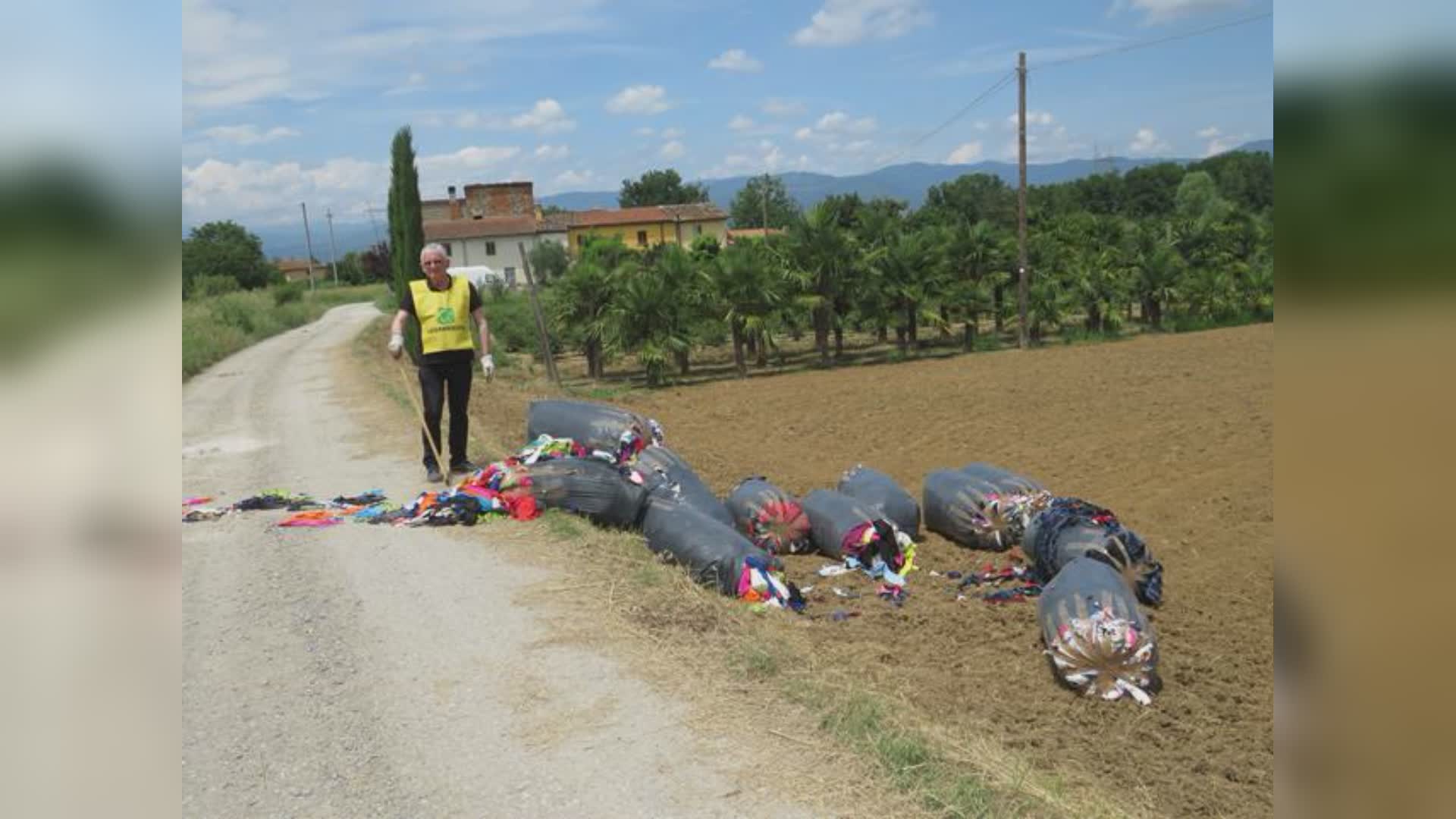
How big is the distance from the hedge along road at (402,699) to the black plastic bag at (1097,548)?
3358mm

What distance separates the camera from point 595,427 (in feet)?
29.9

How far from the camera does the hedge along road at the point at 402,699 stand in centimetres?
371

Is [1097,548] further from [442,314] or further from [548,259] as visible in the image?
[548,259]

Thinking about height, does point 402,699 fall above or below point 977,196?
below

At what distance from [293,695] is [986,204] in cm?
8311

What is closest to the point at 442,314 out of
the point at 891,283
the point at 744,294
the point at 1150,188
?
the point at 744,294

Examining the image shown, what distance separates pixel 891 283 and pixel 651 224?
5716 cm

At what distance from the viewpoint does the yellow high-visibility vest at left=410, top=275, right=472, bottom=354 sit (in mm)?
8555

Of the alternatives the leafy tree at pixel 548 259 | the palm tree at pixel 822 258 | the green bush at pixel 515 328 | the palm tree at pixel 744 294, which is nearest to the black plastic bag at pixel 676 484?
the palm tree at pixel 744 294

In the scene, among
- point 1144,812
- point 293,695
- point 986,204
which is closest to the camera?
point 1144,812
